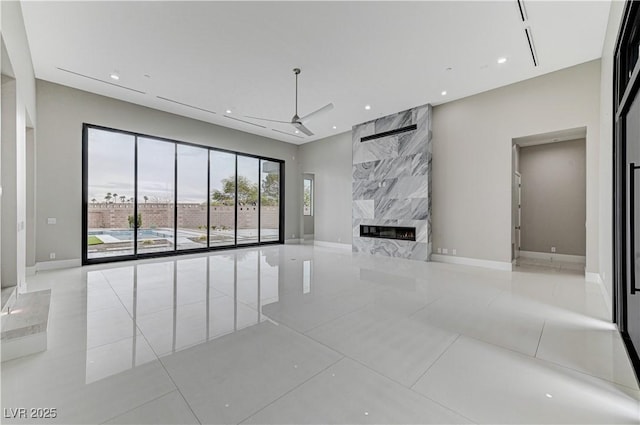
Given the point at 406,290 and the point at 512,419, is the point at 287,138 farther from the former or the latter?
the point at 512,419

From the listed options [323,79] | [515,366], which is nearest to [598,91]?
[323,79]

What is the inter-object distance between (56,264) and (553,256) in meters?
11.7

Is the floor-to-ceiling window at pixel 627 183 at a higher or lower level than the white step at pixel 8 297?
higher

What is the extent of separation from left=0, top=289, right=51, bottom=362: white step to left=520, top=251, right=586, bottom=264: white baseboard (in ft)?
31.1

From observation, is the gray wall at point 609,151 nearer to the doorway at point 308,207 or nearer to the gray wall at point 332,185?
the gray wall at point 332,185

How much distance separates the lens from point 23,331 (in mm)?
2398

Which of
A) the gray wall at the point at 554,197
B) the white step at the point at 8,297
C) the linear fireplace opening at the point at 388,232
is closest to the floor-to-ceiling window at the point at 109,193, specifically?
the white step at the point at 8,297

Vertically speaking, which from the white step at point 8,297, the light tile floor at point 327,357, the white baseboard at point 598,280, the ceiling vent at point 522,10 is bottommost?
the light tile floor at point 327,357

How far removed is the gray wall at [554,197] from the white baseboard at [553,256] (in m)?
0.08

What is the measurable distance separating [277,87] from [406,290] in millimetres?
4783

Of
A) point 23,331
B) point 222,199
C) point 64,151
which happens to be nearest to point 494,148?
point 222,199

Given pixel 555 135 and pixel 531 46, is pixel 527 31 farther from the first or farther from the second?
pixel 555 135

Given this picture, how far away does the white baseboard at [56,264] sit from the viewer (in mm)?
5688

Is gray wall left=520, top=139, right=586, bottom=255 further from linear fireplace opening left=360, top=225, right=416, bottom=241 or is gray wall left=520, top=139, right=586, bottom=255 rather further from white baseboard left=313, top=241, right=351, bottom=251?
white baseboard left=313, top=241, right=351, bottom=251
